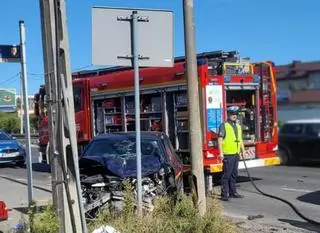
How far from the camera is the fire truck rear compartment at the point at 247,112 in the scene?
1263cm

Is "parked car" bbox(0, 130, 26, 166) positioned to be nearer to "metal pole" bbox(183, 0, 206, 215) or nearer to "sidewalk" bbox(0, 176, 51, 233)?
"sidewalk" bbox(0, 176, 51, 233)

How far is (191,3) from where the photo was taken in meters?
5.82

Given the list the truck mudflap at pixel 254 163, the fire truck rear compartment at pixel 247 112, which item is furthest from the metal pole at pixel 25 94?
the fire truck rear compartment at pixel 247 112

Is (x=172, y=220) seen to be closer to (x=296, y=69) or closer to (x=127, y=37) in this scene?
(x=127, y=37)

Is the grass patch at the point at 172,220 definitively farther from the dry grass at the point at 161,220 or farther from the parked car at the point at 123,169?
the parked car at the point at 123,169

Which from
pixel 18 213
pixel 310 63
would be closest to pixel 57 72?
pixel 310 63

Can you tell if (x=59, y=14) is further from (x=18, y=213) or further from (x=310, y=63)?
(x=18, y=213)

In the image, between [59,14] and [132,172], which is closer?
[59,14]

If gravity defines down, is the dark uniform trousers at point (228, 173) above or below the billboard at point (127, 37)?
below

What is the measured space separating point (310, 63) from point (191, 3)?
3846 millimetres

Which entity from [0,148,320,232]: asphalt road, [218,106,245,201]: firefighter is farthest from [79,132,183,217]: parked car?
[218,106,245,201]: firefighter

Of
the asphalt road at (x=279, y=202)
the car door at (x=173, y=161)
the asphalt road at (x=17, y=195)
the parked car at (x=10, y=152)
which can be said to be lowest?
the asphalt road at (x=279, y=202)

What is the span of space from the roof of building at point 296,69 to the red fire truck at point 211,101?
9131 mm

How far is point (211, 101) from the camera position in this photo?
11570mm
